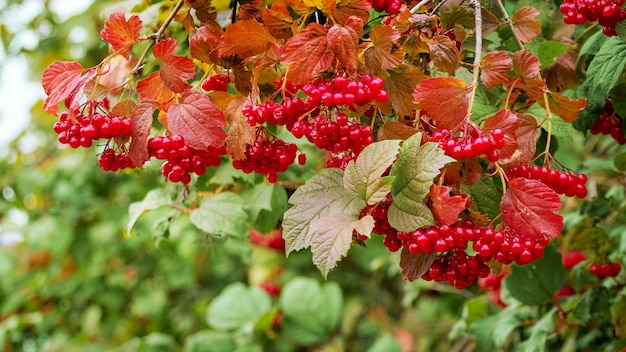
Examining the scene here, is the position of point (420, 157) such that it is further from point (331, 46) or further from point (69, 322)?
point (69, 322)

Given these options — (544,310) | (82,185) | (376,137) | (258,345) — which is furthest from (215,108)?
(82,185)

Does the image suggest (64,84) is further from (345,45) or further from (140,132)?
(345,45)

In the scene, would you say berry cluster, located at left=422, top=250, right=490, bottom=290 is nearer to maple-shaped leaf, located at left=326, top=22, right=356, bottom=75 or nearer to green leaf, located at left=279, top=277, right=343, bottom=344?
maple-shaped leaf, located at left=326, top=22, right=356, bottom=75

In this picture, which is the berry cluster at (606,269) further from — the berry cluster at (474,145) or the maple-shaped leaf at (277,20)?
the maple-shaped leaf at (277,20)

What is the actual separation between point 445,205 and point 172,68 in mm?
434

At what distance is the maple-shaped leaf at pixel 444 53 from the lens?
37.0 inches

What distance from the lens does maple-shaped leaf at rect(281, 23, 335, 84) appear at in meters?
0.87

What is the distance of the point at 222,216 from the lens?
4.71ft

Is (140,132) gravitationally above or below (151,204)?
above

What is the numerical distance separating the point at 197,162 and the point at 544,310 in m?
1.05

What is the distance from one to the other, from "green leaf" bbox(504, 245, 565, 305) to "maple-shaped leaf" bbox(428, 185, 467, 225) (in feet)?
2.62

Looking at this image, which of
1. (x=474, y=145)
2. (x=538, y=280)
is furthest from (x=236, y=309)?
(x=474, y=145)

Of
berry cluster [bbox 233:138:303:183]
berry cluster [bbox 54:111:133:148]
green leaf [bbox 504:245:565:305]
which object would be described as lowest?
green leaf [bbox 504:245:565:305]

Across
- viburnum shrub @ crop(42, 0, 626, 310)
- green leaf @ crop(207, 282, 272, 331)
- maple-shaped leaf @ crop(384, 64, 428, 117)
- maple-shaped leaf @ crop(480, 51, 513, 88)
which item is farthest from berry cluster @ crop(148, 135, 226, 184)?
green leaf @ crop(207, 282, 272, 331)
